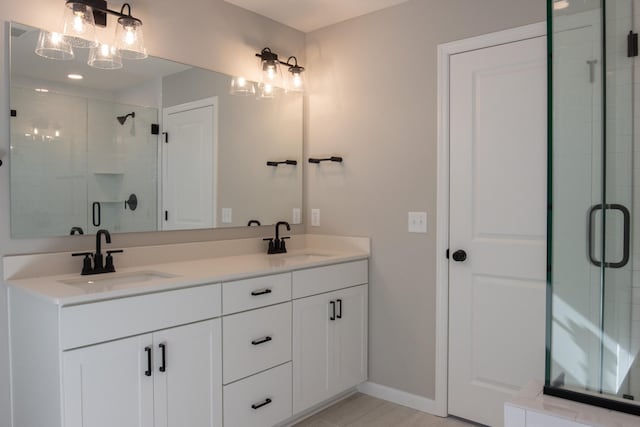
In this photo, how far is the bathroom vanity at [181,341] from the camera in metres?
1.66

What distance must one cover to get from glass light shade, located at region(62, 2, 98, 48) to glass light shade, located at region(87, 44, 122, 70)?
39mm

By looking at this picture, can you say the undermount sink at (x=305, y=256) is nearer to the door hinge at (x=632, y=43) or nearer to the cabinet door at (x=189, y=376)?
the cabinet door at (x=189, y=376)

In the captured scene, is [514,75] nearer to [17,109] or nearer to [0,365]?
A: [17,109]

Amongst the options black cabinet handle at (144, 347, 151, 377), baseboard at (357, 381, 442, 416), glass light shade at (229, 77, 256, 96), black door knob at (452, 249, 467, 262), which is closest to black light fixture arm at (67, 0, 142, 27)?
glass light shade at (229, 77, 256, 96)

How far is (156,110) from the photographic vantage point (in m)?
2.44

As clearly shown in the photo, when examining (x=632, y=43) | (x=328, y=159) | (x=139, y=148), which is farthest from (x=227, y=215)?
(x=632, y=43)

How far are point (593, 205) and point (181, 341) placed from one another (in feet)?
5.33

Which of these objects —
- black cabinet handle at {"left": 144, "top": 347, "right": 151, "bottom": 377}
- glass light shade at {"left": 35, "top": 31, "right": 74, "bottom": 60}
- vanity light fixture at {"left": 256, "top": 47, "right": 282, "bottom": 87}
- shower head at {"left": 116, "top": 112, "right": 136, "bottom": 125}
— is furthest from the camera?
A: vanity light fixture at {"left": 256, "top": 47, "right": 282, "bottom": 87}

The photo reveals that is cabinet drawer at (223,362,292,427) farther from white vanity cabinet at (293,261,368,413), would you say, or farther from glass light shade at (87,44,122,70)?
glass light shade at (87,44,122,70)

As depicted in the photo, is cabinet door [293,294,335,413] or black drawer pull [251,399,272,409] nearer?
black drawer pull [251,399,272,409]

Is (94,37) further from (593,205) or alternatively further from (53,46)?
(593,205)

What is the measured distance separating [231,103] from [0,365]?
179 centimetres

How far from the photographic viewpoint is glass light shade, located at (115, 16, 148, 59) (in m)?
2.22

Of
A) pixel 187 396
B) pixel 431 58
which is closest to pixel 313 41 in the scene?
pixel 431 58
